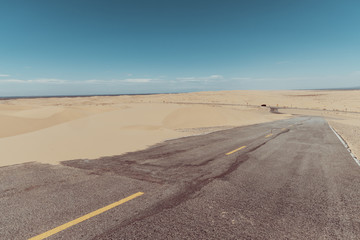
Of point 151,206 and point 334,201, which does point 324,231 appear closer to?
point 334,201

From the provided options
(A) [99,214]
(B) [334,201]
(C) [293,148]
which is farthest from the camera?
(C) [293,148]

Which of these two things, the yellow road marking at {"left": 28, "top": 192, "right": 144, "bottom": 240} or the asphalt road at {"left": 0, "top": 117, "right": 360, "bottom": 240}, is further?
the asphalt road at {"left": 0, "top": 117, "right": 360, "bottom": 240}

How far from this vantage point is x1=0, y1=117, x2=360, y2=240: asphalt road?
3330mm

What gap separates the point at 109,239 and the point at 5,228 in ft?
6.07

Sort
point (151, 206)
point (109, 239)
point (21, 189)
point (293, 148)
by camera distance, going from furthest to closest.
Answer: point (293, 148) < point (21, 189) < point (151, 206) < point (109, 239)

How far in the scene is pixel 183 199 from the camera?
4.33 m

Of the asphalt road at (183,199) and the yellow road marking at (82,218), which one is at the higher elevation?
the yellow road marking at (82,218)

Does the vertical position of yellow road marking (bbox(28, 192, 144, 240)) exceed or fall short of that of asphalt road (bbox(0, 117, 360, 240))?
it exceeds it

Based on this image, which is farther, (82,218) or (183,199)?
(183,199)

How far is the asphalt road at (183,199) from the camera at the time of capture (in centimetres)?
333

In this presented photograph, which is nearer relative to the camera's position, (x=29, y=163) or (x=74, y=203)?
(x=74, y=203)

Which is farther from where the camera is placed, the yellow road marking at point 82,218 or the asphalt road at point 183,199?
the asphalt road at point 183,199

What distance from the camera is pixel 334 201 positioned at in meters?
4.45

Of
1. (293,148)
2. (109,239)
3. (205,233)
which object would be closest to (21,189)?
(109,239)
